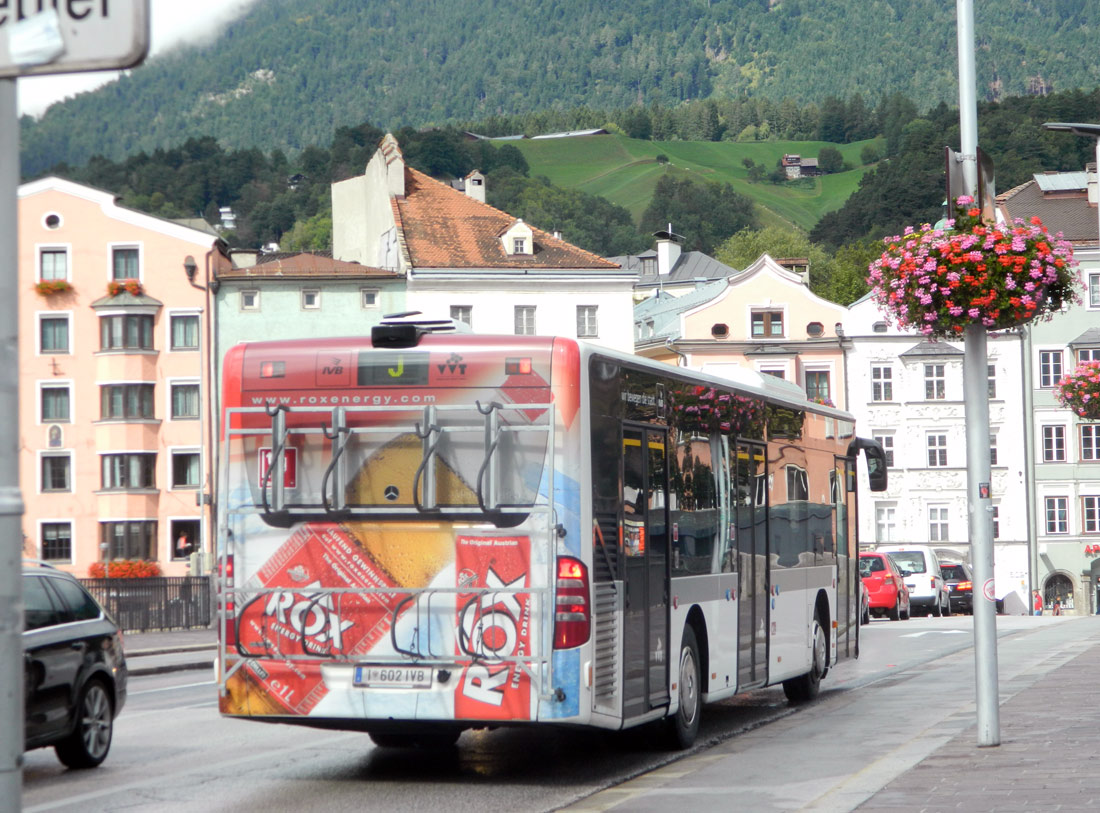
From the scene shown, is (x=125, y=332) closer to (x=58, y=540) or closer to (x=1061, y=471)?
(x=58, y=540)

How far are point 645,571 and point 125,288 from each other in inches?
2049

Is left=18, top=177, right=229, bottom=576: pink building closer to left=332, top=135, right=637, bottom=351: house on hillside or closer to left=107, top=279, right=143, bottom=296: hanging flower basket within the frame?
left=107, top=279, right=143, bottom=296: hanging flower basket

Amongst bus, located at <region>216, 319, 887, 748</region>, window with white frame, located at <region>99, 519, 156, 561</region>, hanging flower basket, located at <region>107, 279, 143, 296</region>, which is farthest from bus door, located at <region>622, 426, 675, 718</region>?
hanging flower basket, located at <region>107, 279, 143, 296</region>

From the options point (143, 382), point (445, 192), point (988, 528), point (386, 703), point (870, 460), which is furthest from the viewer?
point (445, 192)

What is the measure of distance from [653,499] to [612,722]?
1.81m

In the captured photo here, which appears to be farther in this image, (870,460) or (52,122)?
(870,460)

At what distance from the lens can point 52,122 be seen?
422 centimetres

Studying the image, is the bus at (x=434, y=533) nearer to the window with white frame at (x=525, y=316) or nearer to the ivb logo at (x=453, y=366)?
the ivb logo at (x=453, y=366)

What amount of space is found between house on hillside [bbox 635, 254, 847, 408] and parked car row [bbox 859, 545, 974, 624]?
18.8 m

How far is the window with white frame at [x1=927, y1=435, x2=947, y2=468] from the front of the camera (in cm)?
7175

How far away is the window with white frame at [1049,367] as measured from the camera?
72250mm

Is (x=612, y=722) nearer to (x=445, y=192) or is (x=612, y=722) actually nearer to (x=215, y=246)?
(x=215, y=246)

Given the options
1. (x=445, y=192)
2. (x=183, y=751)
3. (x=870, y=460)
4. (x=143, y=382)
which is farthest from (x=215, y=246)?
(x=183, y=751)

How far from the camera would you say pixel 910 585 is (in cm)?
4416
